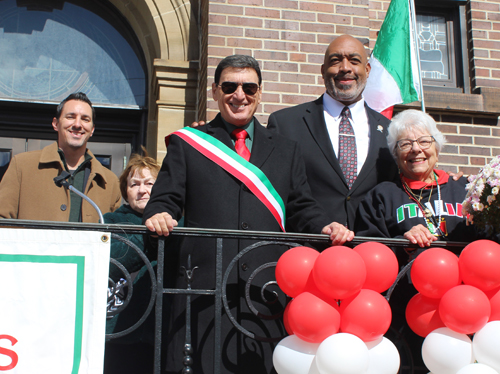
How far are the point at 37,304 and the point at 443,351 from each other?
174 centimetres

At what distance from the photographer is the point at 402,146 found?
3.21 m

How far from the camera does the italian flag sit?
15.5 feet

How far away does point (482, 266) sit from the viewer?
7.79 ft

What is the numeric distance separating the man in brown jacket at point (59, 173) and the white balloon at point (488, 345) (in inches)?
96.0

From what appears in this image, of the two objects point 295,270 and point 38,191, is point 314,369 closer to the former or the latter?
point 295,270

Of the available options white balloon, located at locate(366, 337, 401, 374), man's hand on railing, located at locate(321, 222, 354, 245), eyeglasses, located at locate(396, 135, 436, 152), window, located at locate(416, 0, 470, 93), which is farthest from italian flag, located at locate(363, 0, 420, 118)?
white balloon, located at locate(366, 337, 401, 374)

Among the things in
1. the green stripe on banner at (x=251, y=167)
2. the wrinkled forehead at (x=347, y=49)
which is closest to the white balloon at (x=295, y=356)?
the green stripe on banner at (x=251, y=167)

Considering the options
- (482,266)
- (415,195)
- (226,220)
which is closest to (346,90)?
(415,195)

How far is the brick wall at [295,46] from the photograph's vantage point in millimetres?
4754

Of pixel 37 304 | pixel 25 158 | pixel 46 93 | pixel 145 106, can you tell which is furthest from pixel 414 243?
pixel 46 93

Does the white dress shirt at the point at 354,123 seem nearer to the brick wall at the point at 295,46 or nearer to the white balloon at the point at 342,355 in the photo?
the brick wall at the point at 295,46

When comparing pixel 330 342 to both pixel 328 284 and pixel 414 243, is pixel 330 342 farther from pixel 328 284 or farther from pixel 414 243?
pixel 414 243

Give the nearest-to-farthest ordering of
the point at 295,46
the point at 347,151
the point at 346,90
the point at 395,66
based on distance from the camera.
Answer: the point at 347,151 → the point at 346,90 → the point at 395,66 → the point at 295,46

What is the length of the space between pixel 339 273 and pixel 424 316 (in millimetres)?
544
